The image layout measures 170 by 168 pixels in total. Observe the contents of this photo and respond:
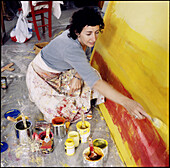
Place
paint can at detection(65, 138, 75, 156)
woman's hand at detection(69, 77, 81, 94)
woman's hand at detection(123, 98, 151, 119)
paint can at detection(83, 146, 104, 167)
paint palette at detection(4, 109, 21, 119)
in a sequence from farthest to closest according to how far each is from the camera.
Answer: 1. paint palette at detection(4, 109, 21, 119)
2. woman's hand at detection(69, 77, 81, 94)
3. paint can at detection(65, 138, 75, 156)
4. paint can at detection(83, 146, 104, 167)
5. woman's hand at detection(123, 98, 151, 119)

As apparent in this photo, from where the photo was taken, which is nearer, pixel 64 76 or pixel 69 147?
pixel 69 147

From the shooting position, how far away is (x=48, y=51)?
6.93 feet

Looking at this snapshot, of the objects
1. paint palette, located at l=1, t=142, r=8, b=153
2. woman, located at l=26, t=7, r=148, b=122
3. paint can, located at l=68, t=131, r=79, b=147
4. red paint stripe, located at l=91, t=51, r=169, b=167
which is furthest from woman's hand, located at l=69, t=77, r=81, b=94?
paint palette, located at l=1, t=142, r=8, b=153

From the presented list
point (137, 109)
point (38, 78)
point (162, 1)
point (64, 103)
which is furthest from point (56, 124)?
point (162, 1)

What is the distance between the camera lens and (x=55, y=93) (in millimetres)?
2268

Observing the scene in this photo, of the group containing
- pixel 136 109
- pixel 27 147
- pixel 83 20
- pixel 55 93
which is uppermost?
pixel 83 20

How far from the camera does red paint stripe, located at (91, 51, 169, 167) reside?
1.43 m

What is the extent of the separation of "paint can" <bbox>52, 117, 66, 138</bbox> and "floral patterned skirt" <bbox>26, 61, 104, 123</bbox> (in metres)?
0.10

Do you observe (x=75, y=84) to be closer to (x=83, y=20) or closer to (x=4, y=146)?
(x=83, y=20)

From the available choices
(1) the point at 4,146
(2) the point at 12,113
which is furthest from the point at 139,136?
(2) the point at 12,113

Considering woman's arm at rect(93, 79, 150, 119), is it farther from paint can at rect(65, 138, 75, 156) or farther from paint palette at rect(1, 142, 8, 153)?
paint palette at rect(1, 142, 8, 153)

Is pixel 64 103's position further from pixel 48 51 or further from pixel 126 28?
pixel 126 28

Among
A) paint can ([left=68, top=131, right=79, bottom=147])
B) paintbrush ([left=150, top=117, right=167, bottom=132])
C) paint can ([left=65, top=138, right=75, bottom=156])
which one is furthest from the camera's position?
paint can ([left=68, top=131, right=79, bottom=147])

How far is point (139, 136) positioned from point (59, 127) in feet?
2.63
